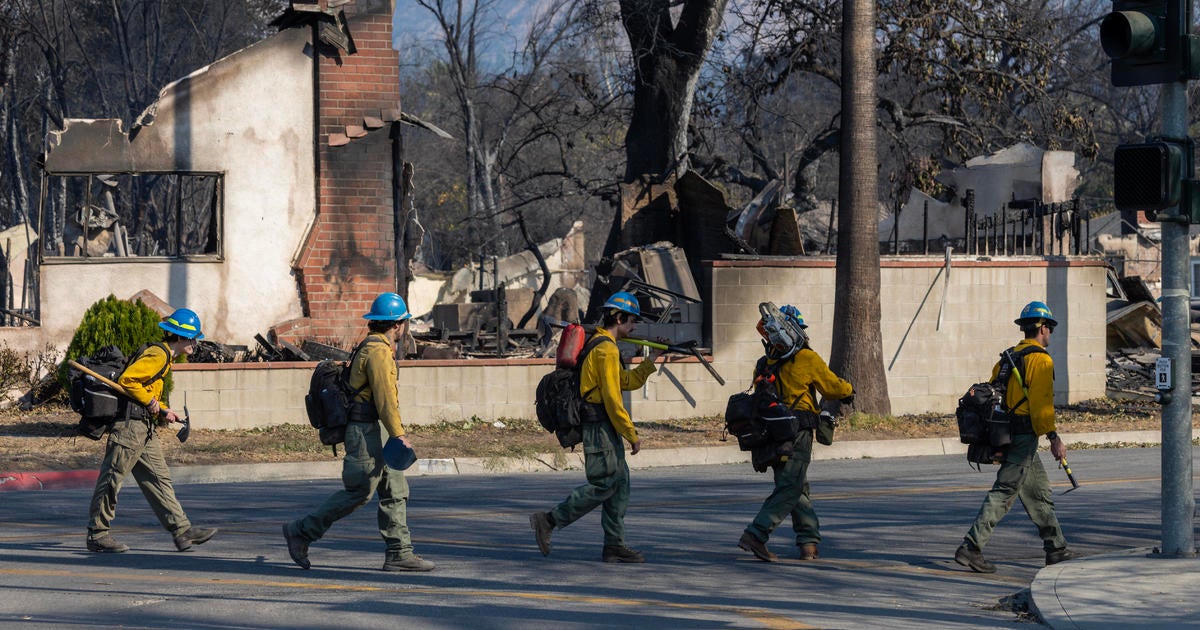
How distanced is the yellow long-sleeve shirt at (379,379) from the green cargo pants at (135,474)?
1.64m

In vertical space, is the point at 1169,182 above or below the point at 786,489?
above

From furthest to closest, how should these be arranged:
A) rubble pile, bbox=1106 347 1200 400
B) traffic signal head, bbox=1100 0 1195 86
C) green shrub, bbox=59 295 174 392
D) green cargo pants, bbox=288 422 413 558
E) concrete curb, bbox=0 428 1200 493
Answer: rubble pile, bbox=1106 347 1200 400
green shrub, bbox=59 295 174 392
concrete curb, bbox=0 428 1200 493
traffic signal head, bbox=1100 0 1195 86
green cargo pants, bbox=288 422 413 558

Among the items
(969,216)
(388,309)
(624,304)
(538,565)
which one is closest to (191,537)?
(388,309)

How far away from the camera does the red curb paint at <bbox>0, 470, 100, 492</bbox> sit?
13.8 meters

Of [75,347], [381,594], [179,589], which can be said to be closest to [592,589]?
[381,594]

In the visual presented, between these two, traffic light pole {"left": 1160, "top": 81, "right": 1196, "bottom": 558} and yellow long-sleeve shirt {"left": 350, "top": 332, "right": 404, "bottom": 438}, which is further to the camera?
traffic light pole {"left": 1160, "top": 81, "right": 1196, "bottom": 558}

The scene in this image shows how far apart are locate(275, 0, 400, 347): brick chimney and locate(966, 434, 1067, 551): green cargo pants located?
12.4 metres

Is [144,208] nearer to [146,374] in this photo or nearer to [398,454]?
[146,374]

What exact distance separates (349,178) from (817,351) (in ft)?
23.5

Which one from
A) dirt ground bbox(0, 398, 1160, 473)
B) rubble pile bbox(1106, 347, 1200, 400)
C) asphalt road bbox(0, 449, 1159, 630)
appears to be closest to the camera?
asphalt road bbox(0, 449, 1159, 630)

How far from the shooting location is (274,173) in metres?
20.1

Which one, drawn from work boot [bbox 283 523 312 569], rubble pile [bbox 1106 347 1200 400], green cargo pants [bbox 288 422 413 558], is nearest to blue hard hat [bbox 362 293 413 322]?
green cargo pants [bbox 288 422 413 558]

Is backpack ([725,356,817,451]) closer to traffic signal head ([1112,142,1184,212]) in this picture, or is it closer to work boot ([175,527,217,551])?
traffic signal head ([1112,142,1184,212])

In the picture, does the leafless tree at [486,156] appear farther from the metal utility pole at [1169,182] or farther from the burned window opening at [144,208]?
the metal utility pole at [1169,182]
